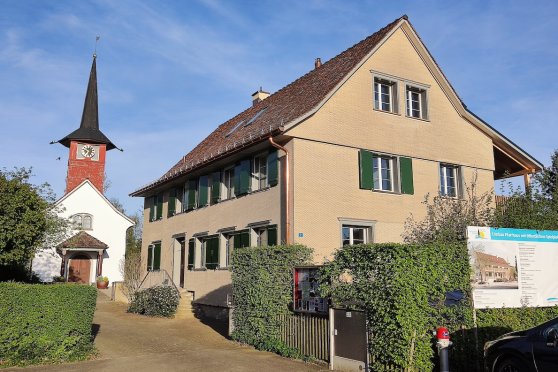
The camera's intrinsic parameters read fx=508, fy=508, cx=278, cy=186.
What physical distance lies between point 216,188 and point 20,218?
8.82 meters

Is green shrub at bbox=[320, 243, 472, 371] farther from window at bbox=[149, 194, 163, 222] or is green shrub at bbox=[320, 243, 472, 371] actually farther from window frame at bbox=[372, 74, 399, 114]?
window at bbox=[149, 194, 163, 222]

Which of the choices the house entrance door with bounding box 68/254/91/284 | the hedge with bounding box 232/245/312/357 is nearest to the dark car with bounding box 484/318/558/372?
the hedge with bounding box 232/245/312/357

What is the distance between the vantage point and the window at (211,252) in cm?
1898

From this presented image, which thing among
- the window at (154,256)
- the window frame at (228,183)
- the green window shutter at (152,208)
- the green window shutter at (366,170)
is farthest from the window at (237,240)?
the green window shutter at (152,208)

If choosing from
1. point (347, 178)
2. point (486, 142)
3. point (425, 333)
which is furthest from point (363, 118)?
point (425, 333)

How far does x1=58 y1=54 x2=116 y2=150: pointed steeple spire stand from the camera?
126ft

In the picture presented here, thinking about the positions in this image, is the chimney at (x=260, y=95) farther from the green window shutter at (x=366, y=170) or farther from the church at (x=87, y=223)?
the church at (x=87, y=223)

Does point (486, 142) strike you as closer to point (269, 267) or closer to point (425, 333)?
point (269, 267)

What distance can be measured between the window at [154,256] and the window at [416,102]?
43.8 ft

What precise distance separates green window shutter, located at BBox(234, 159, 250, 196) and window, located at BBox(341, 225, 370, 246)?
3.66 meters

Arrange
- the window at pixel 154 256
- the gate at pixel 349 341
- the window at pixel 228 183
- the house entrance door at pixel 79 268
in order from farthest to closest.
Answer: the house entrance door at pixel 79 268
the window at pixel 154 256
the window at pixel 228 183
the gate at pixel 349 341

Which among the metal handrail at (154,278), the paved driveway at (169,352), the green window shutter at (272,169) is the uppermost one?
the green window shutter at (272,169)

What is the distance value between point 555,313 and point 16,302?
1072 cm

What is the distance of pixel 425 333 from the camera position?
846cm
